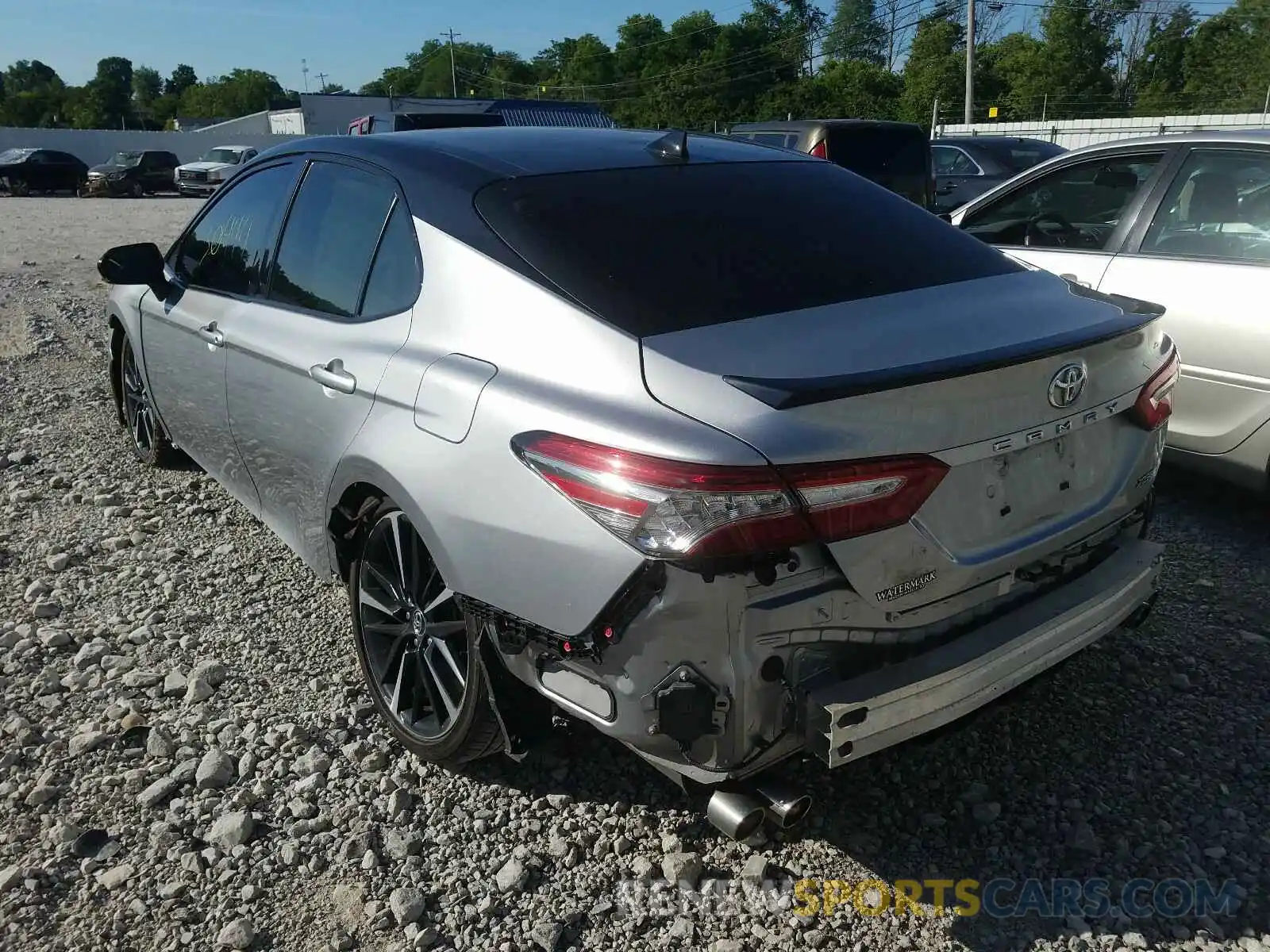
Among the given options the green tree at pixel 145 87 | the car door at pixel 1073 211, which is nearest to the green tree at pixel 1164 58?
the car door at pixel 1073 211

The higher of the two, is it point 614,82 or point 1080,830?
point 614,82

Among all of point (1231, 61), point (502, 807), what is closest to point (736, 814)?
point (502, 807)

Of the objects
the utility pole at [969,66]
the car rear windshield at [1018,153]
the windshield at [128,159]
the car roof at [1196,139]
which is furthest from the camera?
the utility pole at [969,66]

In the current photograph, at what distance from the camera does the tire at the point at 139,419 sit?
5.24 m

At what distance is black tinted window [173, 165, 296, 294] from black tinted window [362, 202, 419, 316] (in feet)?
2.87

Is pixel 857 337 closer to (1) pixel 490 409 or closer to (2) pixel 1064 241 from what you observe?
(1) pixel 490 409

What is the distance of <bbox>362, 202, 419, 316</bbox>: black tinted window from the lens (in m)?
2.79

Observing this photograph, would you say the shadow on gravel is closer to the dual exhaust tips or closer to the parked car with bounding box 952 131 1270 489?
the dual exhaust tips

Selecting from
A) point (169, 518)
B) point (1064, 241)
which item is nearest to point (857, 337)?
point (1064, 241)

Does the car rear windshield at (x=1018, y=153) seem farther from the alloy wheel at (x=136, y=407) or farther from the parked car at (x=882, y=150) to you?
the alloy wheel at (x=136, y=407)

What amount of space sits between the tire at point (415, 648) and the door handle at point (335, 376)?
34 centimetres

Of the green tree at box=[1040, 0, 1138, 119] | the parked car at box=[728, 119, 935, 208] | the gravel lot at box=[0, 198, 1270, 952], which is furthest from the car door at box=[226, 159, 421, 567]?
the green tree at box=[1040, 0, 1138, 119]

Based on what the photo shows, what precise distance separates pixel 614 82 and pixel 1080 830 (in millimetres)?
109090

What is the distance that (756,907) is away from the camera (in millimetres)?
2445
